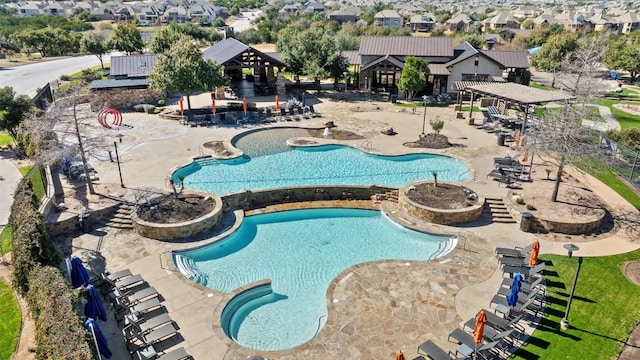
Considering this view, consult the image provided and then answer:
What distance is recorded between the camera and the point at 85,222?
20.1m

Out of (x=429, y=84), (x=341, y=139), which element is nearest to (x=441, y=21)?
(x=429, y=84)

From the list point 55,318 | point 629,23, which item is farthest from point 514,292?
point 629,23

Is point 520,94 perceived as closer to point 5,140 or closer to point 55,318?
point 55,318

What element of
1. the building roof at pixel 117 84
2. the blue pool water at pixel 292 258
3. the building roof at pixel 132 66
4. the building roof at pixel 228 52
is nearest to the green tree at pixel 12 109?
the building roof at pixel 117 84

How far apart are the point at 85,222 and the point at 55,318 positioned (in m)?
9.30

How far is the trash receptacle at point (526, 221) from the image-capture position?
67.3ft

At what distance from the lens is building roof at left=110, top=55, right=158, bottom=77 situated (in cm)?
4531

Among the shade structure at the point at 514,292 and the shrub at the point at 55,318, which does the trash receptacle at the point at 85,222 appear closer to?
the shrub at the point at 55,318

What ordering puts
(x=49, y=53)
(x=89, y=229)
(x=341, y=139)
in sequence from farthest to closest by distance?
(x=49, y=53)
(x=341, y=139)
(x=89, y=229)

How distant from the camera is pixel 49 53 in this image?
80.6 m

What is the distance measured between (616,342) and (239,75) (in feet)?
146

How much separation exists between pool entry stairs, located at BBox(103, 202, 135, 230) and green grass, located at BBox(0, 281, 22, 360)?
5.16 m

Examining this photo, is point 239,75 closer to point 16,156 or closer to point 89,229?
point 16,156

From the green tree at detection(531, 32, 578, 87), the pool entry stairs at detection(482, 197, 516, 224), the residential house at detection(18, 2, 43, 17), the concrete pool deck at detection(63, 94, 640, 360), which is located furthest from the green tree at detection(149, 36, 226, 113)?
the residential house at detection(18, 2, 43, 17)
